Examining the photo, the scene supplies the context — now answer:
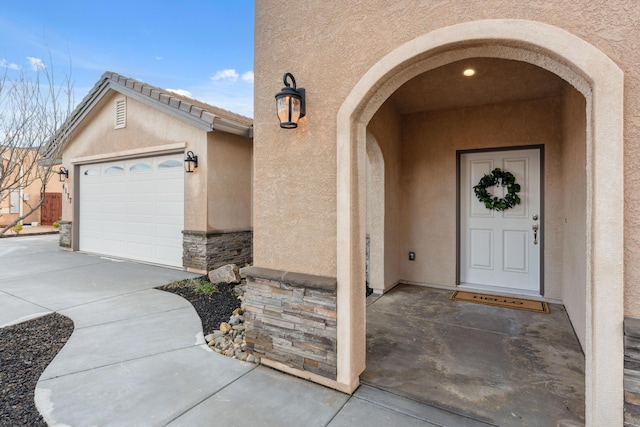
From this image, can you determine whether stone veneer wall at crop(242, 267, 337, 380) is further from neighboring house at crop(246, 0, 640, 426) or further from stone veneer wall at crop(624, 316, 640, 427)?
stone veneer wall at crop(624, 316, 640, 427)

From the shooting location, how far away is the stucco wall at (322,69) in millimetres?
1795

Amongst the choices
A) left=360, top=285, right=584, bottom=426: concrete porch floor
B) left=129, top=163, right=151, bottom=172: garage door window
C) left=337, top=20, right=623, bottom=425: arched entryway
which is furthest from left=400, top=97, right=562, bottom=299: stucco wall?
left=129, top=163, right=151, bottom=172: garage door window

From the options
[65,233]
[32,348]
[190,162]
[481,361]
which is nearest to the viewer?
[481,361]

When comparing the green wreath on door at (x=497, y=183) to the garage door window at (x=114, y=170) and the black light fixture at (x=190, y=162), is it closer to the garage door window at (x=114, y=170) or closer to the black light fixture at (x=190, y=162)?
the black light fixture at (x=190, y=162)

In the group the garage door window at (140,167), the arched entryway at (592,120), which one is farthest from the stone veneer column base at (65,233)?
the arched entryway at (592,120)

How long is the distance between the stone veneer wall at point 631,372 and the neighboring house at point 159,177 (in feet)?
20.0

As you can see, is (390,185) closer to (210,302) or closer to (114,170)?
(210,302)

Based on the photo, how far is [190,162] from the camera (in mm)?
6402

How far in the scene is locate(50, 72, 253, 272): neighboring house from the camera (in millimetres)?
6492

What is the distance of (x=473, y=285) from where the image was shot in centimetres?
537

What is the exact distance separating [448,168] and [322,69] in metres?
3.58

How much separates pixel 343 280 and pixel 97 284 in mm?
5162

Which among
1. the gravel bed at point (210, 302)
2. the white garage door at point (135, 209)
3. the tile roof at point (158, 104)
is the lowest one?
the gravel bed at point (210, 302)

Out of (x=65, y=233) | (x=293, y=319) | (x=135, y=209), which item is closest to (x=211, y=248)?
(x=135, y=209)
